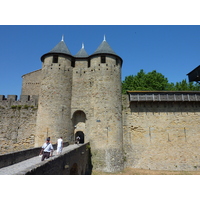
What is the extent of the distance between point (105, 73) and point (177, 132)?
8.45 meters

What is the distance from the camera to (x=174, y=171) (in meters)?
13.7

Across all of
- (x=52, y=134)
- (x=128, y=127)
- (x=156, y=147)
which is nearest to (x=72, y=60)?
(x=52, y=134)

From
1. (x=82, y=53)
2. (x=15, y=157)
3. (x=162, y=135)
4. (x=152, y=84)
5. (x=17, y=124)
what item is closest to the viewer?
(x=15, y=157)


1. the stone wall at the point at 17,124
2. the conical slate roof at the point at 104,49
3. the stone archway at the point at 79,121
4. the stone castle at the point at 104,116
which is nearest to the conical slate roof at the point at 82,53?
the stone castle at the point at 104,116

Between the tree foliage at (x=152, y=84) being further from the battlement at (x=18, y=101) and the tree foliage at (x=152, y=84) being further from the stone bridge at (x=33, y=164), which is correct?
the stone bridge at (x=33, y=164)

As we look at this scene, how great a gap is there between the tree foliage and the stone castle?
26.7 ft

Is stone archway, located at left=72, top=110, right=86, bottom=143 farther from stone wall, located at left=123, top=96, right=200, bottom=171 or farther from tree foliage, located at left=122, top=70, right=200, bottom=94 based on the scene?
tree foliage, located at left=122, top=70, right=200, bottom=94

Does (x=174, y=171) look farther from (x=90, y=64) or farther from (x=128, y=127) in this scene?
(x=90, y=64)

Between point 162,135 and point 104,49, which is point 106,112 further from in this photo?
point 104,49

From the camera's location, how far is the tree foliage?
76.8 feet

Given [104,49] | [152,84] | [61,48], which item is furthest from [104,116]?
[152,84]

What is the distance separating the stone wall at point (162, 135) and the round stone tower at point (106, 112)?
Result: 1.16m

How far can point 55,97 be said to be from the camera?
13820mm

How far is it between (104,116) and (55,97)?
449 cm
